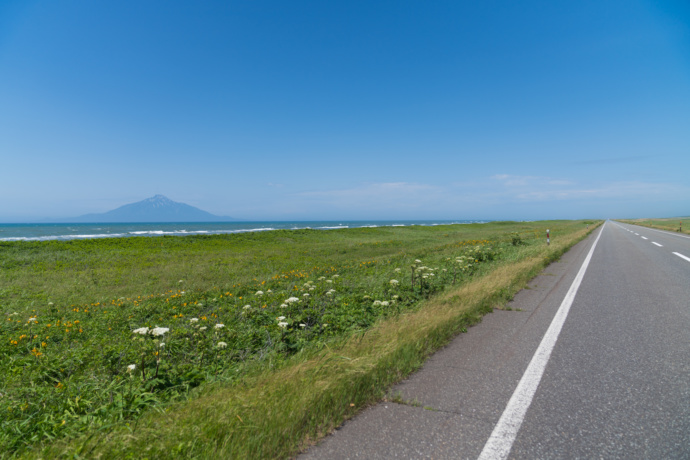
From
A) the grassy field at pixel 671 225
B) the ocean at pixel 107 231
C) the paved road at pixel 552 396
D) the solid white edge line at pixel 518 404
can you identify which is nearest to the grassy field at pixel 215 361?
the paved road at pixel 552 396

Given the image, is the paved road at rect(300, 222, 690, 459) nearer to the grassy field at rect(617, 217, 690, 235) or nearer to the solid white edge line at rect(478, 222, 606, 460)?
the solid white edge line at rect(478, 222, 606, 460)

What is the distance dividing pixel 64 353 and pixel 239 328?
2625 mm

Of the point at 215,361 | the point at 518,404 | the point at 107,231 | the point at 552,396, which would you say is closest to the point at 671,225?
the point at 552,396

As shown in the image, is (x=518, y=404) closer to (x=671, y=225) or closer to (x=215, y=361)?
(x=215, y=361)

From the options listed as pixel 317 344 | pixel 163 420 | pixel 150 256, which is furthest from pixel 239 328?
pixel 150 256

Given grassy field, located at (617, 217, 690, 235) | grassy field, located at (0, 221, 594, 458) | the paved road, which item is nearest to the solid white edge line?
the paved road

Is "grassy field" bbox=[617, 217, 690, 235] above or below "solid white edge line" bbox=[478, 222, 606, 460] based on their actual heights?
above

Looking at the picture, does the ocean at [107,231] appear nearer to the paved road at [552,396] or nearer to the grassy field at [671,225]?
the grassy field at [671,225]

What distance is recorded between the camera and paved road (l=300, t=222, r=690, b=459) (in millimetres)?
2459

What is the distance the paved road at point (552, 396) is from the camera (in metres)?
2.46

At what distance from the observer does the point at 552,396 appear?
315cm

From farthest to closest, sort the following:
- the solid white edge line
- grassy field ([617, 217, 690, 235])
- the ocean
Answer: the ocean → grassy field ([617, 217, 690, 235]) → the solid white edge line

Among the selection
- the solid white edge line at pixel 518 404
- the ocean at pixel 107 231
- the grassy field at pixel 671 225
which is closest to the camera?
the solid white edge line at pixel 518 404

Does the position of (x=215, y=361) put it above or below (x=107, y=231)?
below
